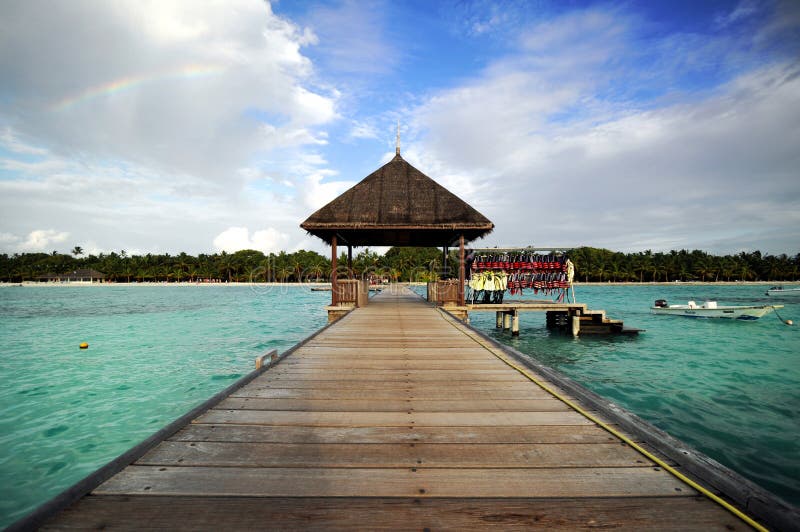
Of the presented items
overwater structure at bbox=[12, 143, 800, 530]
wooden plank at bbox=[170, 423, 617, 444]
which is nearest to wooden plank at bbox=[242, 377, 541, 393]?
overwater structure at bbox=[12, 143, 800, 530]

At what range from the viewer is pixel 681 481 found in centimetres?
206

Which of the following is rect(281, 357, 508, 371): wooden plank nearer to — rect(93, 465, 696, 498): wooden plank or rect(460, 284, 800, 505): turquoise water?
rect(93, 465, 696, 498): wooden plank

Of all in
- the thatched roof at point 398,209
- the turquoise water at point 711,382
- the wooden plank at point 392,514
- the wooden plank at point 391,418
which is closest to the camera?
the wooden plank at point 392,514

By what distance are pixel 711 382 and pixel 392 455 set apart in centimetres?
1022

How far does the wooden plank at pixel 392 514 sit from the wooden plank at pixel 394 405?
52.3 inches

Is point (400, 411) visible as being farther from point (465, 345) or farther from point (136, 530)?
point (465, 345)

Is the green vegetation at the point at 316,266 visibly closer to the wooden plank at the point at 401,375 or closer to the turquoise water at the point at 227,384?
the turquoise water at the point at 227,384

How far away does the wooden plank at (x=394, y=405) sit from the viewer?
3.25 m

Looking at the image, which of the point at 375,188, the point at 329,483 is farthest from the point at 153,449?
the point at 375,188

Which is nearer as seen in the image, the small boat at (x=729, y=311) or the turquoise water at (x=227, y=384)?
the turquoise water at (x=227, y=384)

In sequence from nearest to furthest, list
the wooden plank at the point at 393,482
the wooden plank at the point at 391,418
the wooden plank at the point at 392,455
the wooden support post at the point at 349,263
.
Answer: the wooden plank at the point at 393,482
the wooden plank at the point at 392,455
the wooden plank at the point at 391,418
the wooden support post at the point at 349,263

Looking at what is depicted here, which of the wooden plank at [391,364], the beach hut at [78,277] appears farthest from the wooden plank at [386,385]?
the beach hut at [78,277]

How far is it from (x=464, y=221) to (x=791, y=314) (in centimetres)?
2924

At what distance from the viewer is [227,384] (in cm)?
844
